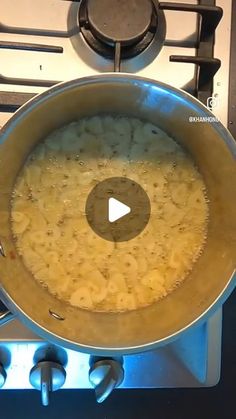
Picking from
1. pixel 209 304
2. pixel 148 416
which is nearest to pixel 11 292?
pixel 209 304

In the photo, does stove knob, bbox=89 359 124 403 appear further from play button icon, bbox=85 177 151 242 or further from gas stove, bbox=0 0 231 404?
play button icon, bbox=85 177 151 242

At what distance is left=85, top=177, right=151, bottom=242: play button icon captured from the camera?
0.72m

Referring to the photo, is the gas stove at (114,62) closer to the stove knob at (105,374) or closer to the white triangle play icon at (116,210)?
the stove knob at (105,374)

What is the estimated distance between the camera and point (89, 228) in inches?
28.4

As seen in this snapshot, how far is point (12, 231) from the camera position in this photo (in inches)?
27.7

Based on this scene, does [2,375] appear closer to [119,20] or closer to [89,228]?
[89,228]

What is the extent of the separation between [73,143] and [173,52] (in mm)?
160

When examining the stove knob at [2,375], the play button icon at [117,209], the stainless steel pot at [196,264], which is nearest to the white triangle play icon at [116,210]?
the play button icon at [117,209]

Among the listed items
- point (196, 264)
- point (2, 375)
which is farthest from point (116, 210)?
point (2, 375)

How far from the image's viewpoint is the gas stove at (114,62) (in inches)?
26.0

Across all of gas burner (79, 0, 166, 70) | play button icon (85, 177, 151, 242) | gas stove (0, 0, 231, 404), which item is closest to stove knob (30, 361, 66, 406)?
gas stove (0, 0, 231, 404)

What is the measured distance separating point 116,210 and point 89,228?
0.13ft

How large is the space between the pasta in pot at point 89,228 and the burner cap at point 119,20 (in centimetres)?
11

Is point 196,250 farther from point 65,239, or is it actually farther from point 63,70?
point 63,70
